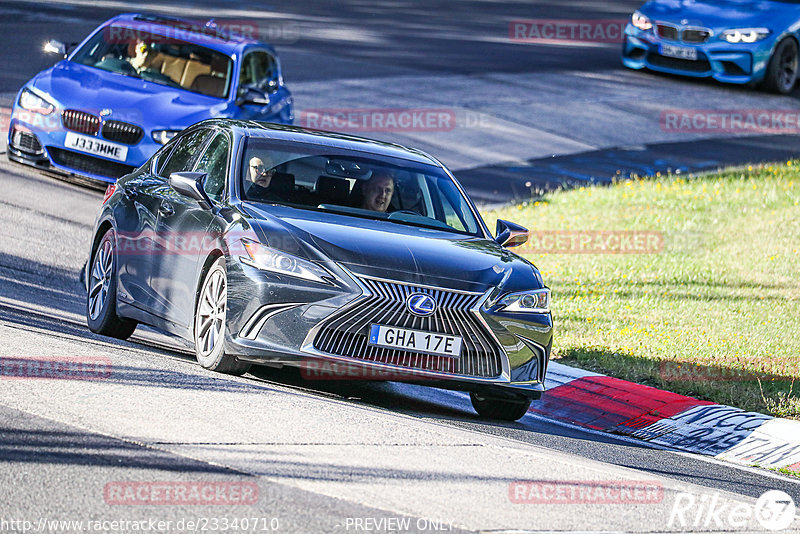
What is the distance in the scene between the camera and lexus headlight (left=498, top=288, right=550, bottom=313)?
779 centimetres

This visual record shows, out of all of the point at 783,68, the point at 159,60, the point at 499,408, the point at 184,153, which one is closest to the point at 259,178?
the point at 184,153

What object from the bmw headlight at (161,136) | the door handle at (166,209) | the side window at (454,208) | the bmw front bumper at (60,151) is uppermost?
the side window at (454,208)

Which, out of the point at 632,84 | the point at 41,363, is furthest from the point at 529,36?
the point at 41,363

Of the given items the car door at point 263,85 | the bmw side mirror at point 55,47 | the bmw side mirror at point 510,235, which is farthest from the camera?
the car door at point 263,85

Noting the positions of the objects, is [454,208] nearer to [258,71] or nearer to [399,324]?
[399,324]

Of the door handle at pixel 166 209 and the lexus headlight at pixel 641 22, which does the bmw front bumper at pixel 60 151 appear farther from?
the lexus headlight at pixel 641 22

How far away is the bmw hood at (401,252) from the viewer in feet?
24.8

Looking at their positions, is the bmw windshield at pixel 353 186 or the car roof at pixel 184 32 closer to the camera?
the bmw windshield at pixel 353 186

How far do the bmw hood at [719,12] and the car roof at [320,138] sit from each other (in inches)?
600

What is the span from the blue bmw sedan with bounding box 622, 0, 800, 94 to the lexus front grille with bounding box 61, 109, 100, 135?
12643mm

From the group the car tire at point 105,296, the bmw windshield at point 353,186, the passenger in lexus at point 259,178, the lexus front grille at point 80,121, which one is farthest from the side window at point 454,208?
the lexus front grille at point 80,121

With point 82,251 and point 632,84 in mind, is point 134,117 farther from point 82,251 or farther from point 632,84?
point 632,84

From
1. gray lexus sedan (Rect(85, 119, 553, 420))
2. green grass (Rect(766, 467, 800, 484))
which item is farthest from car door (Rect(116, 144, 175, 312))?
green grass (Rect(766, 467, 800, 484))

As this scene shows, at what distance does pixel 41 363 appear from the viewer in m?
7.04
